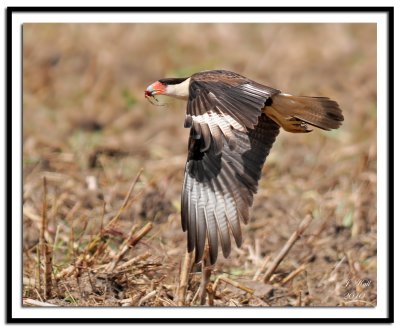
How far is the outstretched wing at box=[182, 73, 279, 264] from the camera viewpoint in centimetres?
534

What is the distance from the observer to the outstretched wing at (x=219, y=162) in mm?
5344

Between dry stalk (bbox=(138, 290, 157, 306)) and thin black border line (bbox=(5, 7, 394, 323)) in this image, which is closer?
thin black border line (bbox=(5, 7, 394, 323))

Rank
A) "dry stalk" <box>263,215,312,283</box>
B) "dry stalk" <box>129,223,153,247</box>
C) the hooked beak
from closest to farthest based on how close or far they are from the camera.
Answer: "dry stalk" <box>129,223,153,247</box> → "dry stalk" <box>263,215,312,283</box> → the hooked beak

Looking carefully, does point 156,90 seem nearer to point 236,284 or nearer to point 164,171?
point 236,284

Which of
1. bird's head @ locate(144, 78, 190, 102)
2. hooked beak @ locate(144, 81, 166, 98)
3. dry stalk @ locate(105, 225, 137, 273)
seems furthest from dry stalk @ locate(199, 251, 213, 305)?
hooked beak @ locate(144, 81, 166, 98)

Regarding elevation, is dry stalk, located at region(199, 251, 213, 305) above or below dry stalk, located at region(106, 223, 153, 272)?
below

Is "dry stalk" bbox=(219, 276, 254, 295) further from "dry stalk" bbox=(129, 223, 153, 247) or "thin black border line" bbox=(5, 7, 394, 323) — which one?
"dry stalk" bbox=(129, 223, 153, 247)

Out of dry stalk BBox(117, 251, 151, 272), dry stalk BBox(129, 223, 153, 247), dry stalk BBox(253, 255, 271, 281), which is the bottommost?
dry stalk BBox(253, 255, 271, 281)

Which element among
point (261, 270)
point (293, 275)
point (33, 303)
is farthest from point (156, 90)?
point (33, 303)

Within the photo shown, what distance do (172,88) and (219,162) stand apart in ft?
3.12

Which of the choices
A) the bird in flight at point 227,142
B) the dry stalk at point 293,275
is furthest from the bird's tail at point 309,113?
the dry stalk at point 293,275

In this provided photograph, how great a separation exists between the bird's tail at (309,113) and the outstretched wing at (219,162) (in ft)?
1.16

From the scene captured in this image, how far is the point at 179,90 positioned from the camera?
21.2ft
